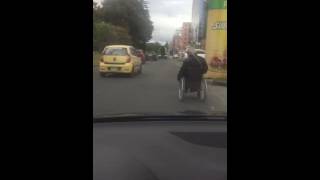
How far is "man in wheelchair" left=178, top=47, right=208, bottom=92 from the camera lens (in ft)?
11.6

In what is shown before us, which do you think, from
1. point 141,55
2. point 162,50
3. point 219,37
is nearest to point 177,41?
point 162,50

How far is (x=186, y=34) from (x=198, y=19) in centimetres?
58

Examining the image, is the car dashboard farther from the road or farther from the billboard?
the road

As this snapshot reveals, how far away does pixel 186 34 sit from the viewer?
3291 mm

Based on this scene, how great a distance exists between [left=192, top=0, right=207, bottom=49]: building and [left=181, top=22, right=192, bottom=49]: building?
3.4 inches

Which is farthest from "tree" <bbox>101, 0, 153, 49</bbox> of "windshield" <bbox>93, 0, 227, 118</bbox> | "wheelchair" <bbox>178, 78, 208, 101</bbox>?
"wheelchair" <bbox>178, 78, 208, 101</bbox>

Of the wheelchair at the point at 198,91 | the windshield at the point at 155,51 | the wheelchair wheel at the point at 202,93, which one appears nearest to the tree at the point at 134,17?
the windshield at the point at 155,51

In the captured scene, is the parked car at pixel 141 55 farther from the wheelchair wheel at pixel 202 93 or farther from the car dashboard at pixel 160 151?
the wheelchair wheel at pixel 202 93
